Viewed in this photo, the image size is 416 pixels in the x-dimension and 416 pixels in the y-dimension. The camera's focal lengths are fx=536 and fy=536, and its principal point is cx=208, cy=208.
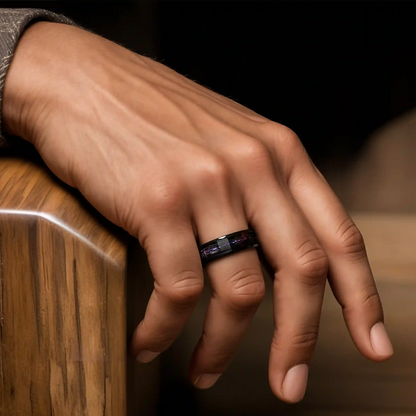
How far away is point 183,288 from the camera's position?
376 mm

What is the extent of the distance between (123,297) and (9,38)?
26cm

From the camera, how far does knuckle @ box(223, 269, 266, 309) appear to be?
1.28ft

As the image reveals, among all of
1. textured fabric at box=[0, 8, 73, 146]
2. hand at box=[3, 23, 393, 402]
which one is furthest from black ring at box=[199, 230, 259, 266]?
textured fabric at box=[0, 8, 73, 146]

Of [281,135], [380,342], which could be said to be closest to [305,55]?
[281,135]

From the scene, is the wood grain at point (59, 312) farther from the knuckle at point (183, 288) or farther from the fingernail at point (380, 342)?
the fingernail at point (380, 342)

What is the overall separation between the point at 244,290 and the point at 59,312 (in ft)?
0.44

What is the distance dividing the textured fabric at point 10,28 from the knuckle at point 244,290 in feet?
0.85

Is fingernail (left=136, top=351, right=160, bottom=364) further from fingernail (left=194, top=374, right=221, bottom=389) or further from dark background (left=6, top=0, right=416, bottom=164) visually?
dark background (left=6, top=0, right=416, bottom=164)

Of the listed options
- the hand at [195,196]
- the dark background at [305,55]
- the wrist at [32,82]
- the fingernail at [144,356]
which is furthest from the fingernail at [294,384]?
the dark background at [305,55]

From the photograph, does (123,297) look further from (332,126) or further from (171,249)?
(332,126)

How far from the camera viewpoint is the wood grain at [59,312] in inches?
15.0

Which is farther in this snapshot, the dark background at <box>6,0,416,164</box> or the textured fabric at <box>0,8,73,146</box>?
the dark background at <box>6,0,416,164</box>

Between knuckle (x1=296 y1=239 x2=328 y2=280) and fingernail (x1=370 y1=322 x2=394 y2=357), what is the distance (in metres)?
0.07

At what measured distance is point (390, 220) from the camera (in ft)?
3.13
